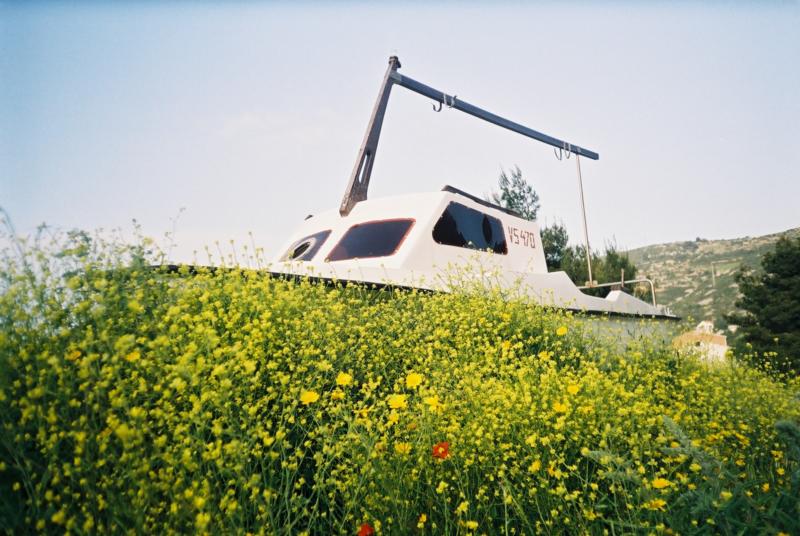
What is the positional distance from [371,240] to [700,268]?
11119cm

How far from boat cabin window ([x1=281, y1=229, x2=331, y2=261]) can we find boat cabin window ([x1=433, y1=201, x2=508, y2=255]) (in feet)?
6.30

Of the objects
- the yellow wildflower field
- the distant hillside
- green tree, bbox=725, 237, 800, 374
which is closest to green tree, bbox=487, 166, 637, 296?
green tree, bbox=725, 237, 800, 374

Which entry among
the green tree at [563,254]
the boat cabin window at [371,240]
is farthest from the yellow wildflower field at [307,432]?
the green tree at [563,254]

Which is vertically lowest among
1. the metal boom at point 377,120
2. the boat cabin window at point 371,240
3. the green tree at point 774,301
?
the green tree at point 774,301

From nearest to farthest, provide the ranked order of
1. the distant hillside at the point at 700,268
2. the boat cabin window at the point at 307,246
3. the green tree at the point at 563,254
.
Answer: the boat cabin window at the point at 307,246
the green tree at the point at 563,254
the distant hillside at the point at 700,268

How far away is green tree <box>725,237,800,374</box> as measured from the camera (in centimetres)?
2095

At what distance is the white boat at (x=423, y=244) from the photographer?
243 inches

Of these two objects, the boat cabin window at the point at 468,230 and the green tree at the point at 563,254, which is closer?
the boat cabin window at the point at 468,230

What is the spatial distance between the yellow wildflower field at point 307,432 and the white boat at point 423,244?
5.76 ft

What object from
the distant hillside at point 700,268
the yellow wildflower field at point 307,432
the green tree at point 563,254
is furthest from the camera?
the distant hillside at point 700,268

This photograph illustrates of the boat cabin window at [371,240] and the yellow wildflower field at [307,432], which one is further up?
the boat cabin window at [371,240]

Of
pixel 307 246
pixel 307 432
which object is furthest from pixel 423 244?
pixel 307 432

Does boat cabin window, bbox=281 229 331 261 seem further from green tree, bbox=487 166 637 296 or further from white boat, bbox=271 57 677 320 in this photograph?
green tree, bbox=487 166 637 296

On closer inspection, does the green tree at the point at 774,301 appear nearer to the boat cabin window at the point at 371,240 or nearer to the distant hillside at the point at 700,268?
the boat cabin window at the point at 371,240
